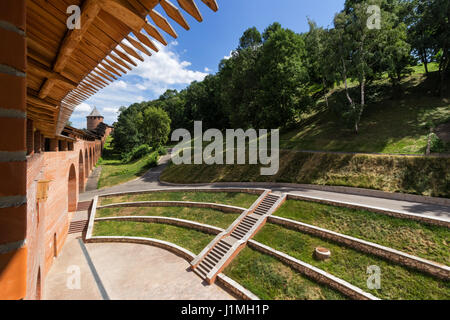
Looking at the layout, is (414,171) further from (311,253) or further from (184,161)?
(184,161)

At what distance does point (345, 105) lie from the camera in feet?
79.4

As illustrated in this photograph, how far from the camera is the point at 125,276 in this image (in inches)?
487

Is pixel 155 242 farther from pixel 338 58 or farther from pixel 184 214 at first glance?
pixel 338 58

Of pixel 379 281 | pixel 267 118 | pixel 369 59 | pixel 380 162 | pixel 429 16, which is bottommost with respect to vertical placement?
pixel 379 281

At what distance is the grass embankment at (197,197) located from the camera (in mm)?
17862

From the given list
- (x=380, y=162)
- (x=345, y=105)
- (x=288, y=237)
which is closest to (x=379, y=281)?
(x=288, y=237)

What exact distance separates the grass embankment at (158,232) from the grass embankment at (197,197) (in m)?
3.80

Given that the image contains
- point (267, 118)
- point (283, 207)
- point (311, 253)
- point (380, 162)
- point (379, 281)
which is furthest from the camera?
point (267, 118)

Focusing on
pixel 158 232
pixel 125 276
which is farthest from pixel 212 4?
pixel 158 232

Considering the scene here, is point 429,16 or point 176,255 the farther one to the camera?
point 429,16

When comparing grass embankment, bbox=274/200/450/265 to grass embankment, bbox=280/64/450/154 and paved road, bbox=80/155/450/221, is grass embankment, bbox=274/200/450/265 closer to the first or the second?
paved road, bbox=80/155/450/221

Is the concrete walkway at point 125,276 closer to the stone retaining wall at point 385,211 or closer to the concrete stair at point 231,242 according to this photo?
the concrete stair at point 231,242

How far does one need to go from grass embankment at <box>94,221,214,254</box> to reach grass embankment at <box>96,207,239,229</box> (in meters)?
1.21

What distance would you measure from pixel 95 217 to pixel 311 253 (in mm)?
20336
